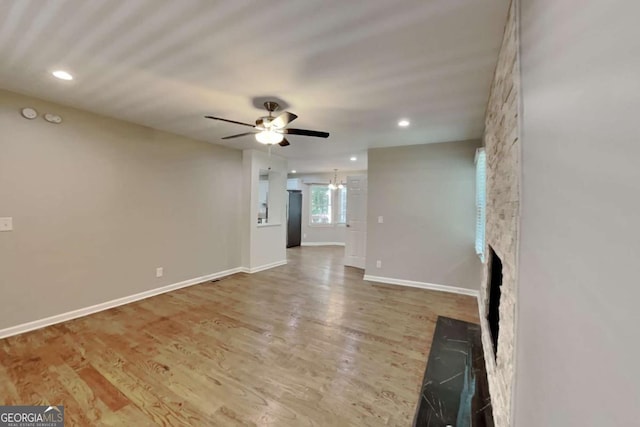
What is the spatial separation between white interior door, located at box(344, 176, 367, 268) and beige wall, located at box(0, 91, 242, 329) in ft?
9.71

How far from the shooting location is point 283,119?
257 cm

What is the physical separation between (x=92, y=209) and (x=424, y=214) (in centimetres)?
469

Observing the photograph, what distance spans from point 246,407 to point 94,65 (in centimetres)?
284

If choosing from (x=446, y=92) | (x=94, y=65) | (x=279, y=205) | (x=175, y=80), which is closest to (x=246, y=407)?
(x=175, y=80)

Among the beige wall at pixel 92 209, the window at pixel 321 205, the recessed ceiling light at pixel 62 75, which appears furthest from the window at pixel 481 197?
the window at pixel 321 205

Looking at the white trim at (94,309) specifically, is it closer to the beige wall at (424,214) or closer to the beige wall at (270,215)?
the beige wall at (270,215)

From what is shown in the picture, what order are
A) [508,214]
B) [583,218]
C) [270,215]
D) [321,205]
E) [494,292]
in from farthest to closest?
[321,205] < [270,215] < [494,292] < [508,214] < [583,218]

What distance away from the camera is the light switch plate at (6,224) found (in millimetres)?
2632

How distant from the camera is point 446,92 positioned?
248 cm

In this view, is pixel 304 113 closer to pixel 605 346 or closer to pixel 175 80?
pixel 175 80

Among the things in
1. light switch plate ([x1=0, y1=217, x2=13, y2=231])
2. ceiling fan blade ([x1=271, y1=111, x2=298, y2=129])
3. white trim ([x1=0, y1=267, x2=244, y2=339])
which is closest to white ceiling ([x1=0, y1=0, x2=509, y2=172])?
ceiling fan blade ([x1=271, y1=111, x2=298, y2=129])

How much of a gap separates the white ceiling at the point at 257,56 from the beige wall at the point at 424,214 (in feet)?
3.81

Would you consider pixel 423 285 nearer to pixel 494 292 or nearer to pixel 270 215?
pixel 494 292

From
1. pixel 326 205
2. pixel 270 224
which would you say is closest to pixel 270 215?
pixel 270 224
